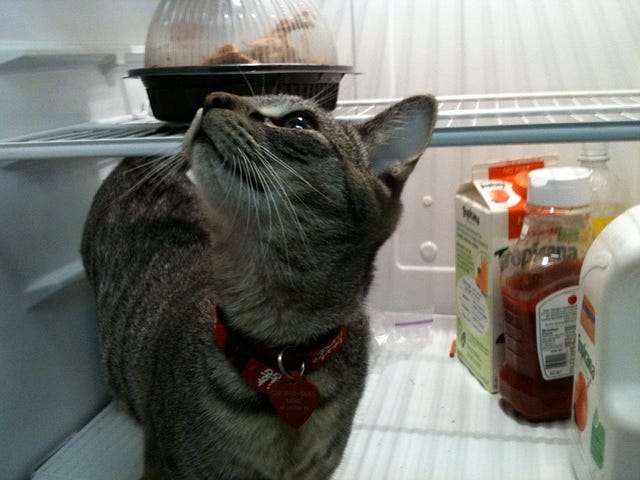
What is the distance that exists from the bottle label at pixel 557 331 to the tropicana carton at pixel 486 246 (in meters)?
0.12

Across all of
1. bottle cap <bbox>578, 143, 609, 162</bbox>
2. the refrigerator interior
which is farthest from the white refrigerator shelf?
bottle cap <bbox>578, 143, 609, 162</bbox>

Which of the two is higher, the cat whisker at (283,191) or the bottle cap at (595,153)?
the cat whisker at (283,191)

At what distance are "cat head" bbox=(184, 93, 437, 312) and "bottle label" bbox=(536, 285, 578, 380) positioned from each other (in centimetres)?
40

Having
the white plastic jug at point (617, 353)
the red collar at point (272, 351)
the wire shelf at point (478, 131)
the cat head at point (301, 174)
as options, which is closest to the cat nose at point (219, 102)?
the cat head at point (301, 174)

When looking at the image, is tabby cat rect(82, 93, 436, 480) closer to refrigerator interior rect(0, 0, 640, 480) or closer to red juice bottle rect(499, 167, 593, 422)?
→ refrigerator interior rect(0, 0, 640, 480)

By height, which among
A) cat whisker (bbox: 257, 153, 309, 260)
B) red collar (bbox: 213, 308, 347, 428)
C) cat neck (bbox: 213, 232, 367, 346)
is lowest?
red collar (bbox: 213, 308, 347, 428)

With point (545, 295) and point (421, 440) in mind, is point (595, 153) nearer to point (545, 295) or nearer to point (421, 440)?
point (545, 295)

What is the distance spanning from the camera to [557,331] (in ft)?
3.58

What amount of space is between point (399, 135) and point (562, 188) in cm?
36

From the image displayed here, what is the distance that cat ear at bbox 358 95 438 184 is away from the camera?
30.7 inches

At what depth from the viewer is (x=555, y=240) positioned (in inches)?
43.5

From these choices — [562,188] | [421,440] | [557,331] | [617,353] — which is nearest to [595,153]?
[562,188]

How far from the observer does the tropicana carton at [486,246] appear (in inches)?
45.8

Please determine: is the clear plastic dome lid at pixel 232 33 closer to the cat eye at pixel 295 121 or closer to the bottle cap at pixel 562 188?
the cat eye at pixel 295 121
